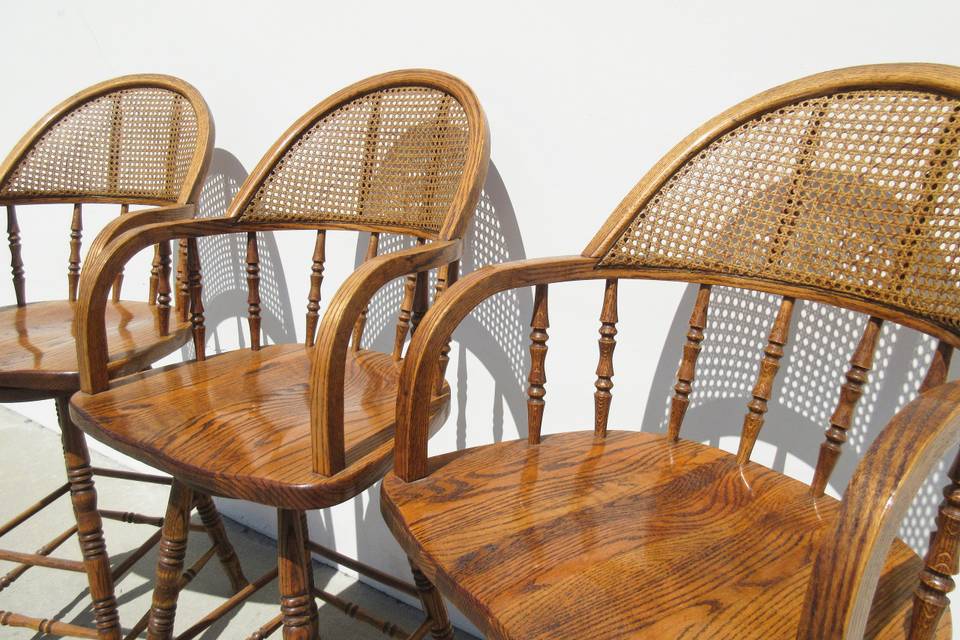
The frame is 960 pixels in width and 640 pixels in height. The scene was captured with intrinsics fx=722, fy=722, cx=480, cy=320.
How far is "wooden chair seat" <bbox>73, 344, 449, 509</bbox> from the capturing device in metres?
0.78

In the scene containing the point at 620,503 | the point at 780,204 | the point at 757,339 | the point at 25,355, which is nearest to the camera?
the point at 620,503

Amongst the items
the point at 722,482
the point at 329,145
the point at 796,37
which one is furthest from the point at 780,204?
the point at 329,145

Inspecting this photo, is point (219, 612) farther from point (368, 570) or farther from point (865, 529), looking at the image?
point (865, 529)

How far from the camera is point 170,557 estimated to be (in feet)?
3.60

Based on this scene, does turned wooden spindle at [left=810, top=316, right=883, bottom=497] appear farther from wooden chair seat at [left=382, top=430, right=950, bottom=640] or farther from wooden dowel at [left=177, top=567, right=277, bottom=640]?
wooden dowel at [left=177, top=567, right=277, bottom=640]

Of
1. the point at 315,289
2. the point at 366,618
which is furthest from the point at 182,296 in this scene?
the point at 366,618

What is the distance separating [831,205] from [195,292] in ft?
2.97

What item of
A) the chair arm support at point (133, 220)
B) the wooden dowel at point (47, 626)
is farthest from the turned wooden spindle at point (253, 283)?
the wooden dowel at point (47, 626)

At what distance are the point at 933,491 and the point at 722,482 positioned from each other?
0.33 metres

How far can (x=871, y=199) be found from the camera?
31.6 inches

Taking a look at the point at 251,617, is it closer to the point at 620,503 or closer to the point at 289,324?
the point at 289,324

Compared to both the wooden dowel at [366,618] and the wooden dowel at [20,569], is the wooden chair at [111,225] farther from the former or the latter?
the wooden dowel at [366,618]

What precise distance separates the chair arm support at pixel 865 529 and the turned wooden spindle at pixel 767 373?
1.30ft

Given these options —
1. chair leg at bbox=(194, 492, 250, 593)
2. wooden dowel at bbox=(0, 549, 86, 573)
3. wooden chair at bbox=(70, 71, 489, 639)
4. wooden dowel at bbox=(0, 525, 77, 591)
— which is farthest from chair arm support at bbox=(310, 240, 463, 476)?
wooden dowel at bbox=(0, 525, 77, 591)
